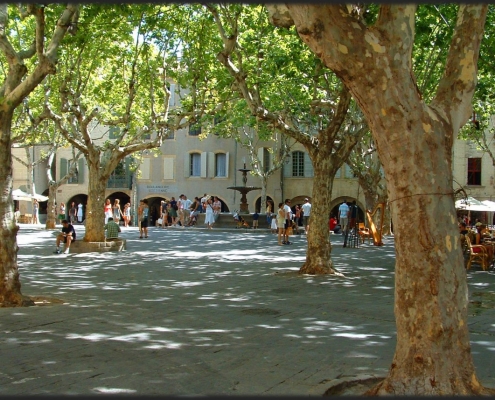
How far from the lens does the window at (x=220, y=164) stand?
47312mm

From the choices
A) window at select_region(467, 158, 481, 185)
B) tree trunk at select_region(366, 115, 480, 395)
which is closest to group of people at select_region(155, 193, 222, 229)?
window at select_region(467, 158, 481, 185)

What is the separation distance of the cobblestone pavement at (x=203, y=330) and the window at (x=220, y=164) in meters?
32.0

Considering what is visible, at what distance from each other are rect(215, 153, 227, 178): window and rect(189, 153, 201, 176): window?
1.34 meters

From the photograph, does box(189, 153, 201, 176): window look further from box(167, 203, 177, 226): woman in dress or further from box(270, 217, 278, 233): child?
box(270, 217, 278, 233): child

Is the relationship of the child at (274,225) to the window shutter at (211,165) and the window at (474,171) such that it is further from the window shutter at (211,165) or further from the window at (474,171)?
the window at (474,171)

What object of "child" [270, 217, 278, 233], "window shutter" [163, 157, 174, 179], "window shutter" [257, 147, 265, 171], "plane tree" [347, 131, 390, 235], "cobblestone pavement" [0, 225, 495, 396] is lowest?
"cobblestone pavement" [0, 225, 495, 396]

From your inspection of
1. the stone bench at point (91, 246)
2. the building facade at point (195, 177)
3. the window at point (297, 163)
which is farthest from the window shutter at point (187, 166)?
the stone bench at point (91, 246)

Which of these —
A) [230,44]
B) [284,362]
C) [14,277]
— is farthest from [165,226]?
[284,362]

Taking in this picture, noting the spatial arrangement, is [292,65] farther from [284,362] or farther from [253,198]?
[253,198]

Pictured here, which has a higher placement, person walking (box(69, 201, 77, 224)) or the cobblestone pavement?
person walking (box(69, 201, 77, 224))

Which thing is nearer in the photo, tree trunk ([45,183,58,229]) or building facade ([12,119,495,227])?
tree trunk ([45,183,58,229])

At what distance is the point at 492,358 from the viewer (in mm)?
6629

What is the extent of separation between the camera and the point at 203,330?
789 cm

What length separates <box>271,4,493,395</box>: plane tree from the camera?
4.80m
